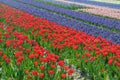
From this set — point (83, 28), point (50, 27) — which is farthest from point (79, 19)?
point (50, 27)

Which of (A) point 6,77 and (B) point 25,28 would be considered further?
(B) point 25,28

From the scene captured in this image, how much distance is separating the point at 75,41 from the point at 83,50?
1.74 feet

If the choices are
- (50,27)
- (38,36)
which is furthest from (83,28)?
(38,36)

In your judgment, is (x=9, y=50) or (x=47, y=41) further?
(x=47, y=41)

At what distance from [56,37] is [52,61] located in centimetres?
356

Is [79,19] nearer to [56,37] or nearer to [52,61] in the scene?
[56,37]

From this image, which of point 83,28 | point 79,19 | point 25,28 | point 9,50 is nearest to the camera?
point 9,50

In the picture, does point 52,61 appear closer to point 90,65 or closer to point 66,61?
point 90,65

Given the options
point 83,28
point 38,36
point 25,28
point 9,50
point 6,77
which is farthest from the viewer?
point 83,28

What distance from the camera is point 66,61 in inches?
424

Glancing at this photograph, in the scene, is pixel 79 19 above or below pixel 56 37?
below

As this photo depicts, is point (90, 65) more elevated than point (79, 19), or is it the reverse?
point (90, 65)

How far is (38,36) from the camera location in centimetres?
1330

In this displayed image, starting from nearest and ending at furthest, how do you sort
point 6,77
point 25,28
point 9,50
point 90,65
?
point 6,77, point 90,65, point 9,50, point 25,28
